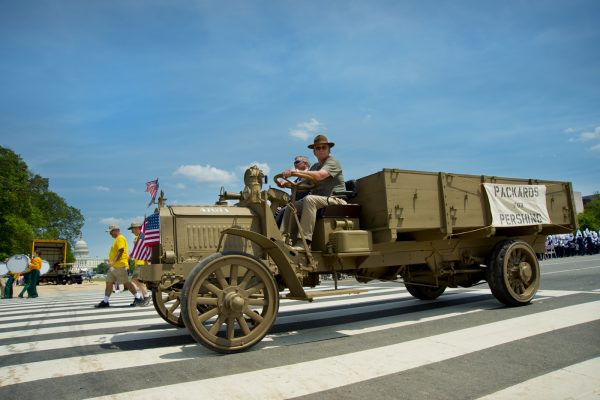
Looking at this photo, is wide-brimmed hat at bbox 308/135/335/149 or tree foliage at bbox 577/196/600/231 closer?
wide-brimmed hat at bbox 308/135/335/149

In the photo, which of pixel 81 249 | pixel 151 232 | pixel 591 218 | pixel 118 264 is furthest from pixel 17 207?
pixel 81 249

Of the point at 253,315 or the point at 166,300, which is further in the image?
the point at 166,300

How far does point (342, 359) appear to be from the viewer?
4191 mm

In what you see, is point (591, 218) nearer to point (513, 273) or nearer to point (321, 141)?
point (513, 273)

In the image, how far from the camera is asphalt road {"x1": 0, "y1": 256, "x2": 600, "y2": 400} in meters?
3.37

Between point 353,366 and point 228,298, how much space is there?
1.49 meters

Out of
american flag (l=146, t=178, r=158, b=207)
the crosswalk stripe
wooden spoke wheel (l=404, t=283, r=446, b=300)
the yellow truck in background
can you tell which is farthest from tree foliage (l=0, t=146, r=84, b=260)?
the crosswalk stripe

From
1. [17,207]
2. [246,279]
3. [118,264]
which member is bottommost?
[246,279]

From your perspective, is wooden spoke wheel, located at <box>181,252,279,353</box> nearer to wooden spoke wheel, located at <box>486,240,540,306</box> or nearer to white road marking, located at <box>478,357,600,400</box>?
A: white road marking, located at <box>478,357,600,400</box>

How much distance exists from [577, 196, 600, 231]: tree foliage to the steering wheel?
2590 inches

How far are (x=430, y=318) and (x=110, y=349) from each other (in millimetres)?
4269

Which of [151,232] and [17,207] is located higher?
[17,207]

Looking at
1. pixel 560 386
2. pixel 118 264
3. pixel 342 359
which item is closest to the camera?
pixel 560 386

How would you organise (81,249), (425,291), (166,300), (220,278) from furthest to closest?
(81,249), (425,291), (166,300), (220,278)
